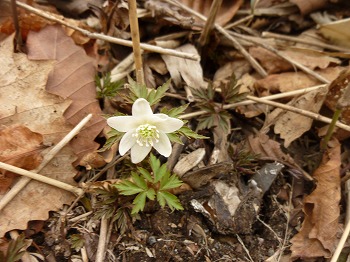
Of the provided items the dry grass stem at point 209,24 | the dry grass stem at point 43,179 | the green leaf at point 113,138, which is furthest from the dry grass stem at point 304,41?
the dry grass stem at point 43,179

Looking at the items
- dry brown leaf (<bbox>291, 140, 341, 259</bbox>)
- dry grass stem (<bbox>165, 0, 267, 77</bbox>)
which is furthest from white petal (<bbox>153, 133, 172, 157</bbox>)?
dry grass stem (<bbox>165, 0, 267, 77</bbox>)

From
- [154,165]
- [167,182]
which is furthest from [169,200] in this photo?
[154,165]

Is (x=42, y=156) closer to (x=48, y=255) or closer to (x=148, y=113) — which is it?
(x=48, y=255)

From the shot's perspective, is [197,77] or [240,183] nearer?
[240,183]

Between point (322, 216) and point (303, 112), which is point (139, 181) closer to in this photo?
point (322, 216)

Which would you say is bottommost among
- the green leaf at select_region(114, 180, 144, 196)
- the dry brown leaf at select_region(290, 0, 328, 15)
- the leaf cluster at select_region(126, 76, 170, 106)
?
the green leaf at select_region(114, 180, 144, 196)

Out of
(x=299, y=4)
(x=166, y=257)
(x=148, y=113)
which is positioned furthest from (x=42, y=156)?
(x=299, y=4)

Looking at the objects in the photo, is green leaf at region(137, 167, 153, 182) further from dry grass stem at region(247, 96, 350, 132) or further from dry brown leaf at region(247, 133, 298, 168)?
dry grass stem at region(247, 96, 350, 132)

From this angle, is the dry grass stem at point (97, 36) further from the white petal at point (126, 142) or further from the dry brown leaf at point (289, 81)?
the white petal at point (126, 142)
